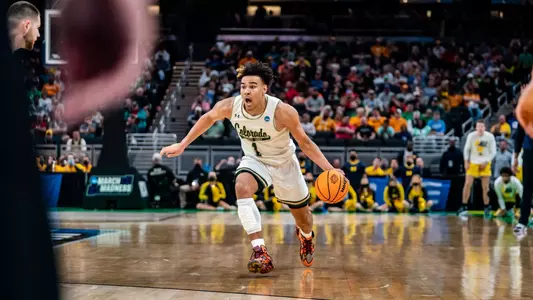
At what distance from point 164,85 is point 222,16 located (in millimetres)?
7404

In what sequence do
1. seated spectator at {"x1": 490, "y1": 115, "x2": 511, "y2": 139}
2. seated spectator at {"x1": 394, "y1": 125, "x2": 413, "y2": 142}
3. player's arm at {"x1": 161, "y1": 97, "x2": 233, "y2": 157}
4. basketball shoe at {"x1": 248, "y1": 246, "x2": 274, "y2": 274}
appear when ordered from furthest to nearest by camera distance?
1. seated spectator at {"x1": 490, "y1": 115, "x2": 511, "y2": 139}
2. seated spectator at {"x1": 394, "y1": 125, "x2": 413, "y2": 142}
3. player's arm at {"x1": 161, "y1": 97, "x2": 233, "y2": 157}
4. basketball shoe at {"x1": 248, "y1": 246, "x2": 274, "y2": 274}

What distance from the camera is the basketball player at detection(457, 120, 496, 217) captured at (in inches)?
683

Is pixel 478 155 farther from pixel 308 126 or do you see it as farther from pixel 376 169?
pixel 308 126

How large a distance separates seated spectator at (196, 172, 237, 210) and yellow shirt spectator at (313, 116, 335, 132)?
12.0ft

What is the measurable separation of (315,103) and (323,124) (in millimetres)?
1531

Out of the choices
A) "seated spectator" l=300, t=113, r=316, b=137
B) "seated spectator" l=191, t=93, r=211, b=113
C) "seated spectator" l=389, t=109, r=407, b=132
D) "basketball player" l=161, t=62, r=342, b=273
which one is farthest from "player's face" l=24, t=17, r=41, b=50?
"seated spectator" l=191, t=93, r=211, b=113

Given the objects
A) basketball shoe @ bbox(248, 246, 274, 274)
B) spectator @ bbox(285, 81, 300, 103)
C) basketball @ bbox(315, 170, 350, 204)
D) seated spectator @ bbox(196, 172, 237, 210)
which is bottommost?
seated spectator @ bbox(196, 172, 237, 210)

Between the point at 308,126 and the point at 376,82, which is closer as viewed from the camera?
the point at 308,126

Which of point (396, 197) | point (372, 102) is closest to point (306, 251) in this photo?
point (396, 197)

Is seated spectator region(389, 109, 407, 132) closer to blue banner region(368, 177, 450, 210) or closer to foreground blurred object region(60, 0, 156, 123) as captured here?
blue banner region(368, 177, 450, 210)

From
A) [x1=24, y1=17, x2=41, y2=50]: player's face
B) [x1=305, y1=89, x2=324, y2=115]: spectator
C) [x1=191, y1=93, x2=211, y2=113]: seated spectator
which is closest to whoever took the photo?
[x1=24, y1=17, x2=41, y2=50]: player's face

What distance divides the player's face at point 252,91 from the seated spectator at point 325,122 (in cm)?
1369

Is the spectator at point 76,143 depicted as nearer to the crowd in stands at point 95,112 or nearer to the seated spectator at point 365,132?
the crowd in stands at point 95,112

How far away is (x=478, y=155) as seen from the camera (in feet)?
57.3
